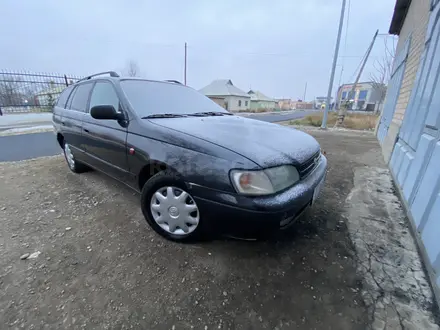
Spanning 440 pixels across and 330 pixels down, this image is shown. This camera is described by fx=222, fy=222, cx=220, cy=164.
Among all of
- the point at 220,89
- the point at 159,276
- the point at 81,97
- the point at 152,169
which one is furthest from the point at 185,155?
the point at 220,89

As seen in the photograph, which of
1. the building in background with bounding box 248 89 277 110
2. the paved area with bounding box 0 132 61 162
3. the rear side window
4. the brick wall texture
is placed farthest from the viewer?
the building in background with bounding box 248 89 277 110

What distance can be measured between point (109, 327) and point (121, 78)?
2.45m

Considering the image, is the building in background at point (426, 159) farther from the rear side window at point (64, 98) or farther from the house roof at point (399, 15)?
the rear side window at point (64, 98)

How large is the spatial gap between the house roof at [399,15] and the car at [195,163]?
7.87m

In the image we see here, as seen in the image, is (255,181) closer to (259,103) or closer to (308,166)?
(308,166)

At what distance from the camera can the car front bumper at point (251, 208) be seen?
5.12ft

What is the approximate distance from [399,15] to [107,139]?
1011 cm

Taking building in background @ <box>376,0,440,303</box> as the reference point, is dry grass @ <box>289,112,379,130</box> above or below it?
below

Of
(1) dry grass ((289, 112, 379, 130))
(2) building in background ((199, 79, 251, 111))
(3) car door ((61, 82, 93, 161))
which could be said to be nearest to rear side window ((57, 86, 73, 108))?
(3) car door ((61, 82, 93, 161))

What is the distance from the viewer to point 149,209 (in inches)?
81.9

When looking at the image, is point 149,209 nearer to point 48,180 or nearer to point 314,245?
point 314,245

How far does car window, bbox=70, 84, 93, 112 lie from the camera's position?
119 inches

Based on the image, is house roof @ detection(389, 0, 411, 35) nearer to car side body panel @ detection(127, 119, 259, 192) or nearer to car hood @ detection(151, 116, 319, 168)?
car hood @ detection(151, 116, 319, 168)

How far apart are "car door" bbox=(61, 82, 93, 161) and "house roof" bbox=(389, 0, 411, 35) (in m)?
8.96
